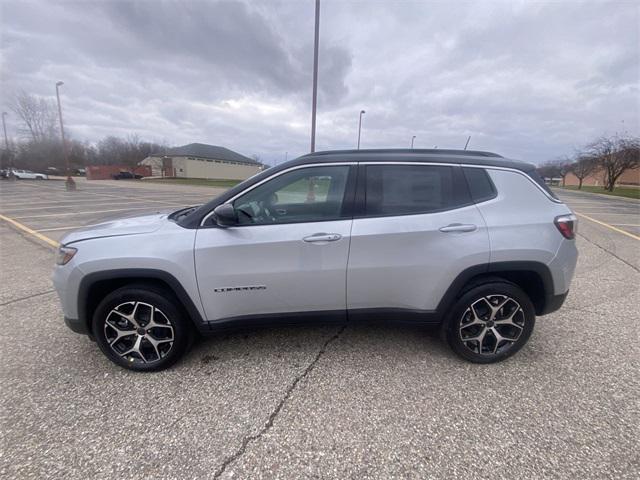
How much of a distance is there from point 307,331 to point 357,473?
5.07 feet

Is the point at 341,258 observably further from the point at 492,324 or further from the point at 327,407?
the point at 492,324

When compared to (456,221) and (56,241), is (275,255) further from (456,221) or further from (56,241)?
(56,241)

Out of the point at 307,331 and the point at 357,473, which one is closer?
the point at 357,473

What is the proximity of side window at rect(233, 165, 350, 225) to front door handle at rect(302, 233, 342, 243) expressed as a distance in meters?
0.14

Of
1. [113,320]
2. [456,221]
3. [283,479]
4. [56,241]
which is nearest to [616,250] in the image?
[456,221]

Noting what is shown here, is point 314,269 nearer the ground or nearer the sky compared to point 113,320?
nearer the sky

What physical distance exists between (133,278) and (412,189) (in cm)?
232

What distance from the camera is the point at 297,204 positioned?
9.01 feet

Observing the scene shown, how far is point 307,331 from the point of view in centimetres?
322

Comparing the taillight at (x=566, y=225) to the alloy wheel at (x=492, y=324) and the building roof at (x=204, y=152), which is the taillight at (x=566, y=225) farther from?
the building roof at (x=204, y=152)

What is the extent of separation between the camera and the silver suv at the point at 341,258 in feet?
7.96

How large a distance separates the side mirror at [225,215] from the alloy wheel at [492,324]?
78.7 inches

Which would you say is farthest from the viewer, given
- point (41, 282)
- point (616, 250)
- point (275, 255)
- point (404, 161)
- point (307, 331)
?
point (616, 250)

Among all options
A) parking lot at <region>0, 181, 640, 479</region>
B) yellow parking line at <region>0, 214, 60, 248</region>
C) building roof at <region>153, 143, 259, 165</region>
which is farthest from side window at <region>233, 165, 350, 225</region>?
building roof at <region>153, 143, 259, 165</region>
